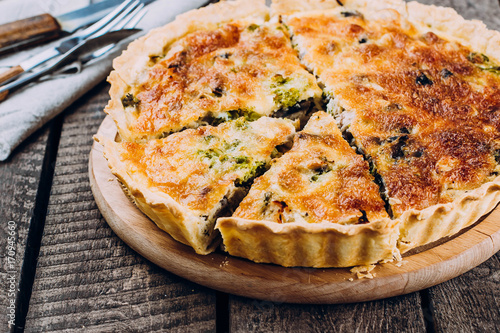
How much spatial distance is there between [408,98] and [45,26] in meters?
3.40

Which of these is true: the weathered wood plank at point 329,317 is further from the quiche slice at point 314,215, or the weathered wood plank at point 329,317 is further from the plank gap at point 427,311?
the quiche slice at point 314,215

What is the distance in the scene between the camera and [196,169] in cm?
285

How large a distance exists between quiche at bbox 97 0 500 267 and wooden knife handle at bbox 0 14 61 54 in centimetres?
140

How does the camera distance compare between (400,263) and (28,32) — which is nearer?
(400,263)

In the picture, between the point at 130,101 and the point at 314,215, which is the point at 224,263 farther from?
the point at 130,101

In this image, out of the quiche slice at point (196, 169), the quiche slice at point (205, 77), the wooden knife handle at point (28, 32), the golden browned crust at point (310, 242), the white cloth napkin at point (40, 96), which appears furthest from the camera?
the wooden knife handle at point (28, 32)

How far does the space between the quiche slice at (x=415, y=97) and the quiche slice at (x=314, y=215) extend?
0.53ft

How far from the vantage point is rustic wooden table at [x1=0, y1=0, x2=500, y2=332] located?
8.30 ft

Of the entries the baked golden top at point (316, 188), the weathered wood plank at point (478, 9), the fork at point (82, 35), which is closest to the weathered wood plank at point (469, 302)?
the baked golden top at point (316, 188)

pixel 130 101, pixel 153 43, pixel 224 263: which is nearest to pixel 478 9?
pixel 153 43

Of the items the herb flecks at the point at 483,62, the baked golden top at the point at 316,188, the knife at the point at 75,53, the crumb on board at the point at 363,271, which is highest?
the knife at the point at 75,53

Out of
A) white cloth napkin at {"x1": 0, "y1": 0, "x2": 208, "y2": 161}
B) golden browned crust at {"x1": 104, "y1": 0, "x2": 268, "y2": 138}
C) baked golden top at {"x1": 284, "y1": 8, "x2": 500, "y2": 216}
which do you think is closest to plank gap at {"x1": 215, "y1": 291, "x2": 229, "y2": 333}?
baked golden top at {"x1": 284, "y1": 8, "x2": 500, "y2": 216}

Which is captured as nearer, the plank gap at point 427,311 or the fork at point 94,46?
the plank gap at point 427,311

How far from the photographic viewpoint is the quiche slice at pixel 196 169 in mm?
2619
